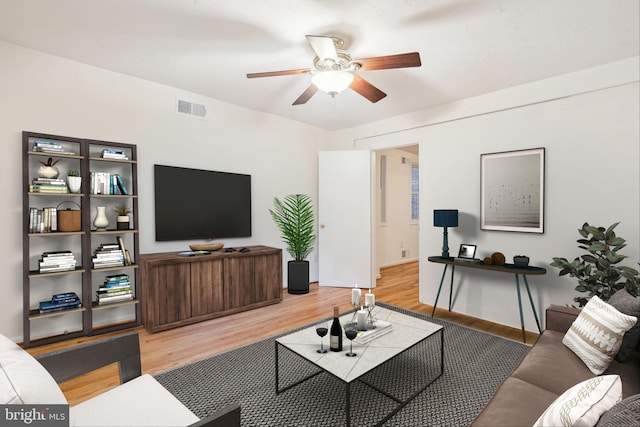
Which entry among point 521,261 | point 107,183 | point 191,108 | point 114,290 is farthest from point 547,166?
point 114,290

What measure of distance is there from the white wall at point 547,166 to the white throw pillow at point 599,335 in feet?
5.02

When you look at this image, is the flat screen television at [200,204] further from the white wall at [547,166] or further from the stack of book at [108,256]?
the white wall at [547,166]

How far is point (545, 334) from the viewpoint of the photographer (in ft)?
7.06

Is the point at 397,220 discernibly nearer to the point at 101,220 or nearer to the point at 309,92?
the point at 309,92

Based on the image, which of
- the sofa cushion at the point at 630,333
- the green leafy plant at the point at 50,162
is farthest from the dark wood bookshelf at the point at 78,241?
the sofa cushion at the point at 630,333

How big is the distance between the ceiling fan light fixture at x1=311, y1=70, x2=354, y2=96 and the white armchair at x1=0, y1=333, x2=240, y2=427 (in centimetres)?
207

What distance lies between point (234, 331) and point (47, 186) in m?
2.15

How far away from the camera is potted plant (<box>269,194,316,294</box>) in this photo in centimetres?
461

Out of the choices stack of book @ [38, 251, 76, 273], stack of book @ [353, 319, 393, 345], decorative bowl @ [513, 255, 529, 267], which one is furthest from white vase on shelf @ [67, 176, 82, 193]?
decorative bowl @ [513, 255, 529, 267]

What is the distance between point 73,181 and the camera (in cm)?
293

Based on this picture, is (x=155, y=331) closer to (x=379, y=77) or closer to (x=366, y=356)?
(x=366, y=356)

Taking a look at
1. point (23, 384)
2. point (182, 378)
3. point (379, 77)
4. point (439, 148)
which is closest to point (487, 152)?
point (439, 148)

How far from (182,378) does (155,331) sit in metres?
1.06

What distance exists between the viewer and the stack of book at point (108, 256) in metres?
3.04
